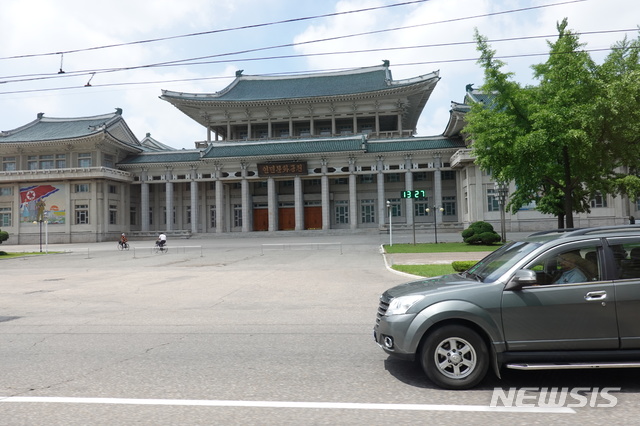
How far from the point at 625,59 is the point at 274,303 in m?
16.0

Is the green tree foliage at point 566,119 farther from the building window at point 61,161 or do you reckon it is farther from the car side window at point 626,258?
the building window at point 61,161

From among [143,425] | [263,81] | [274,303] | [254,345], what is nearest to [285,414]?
[143,425]

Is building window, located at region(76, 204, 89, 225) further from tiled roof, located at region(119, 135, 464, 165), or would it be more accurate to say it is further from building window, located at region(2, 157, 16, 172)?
building window, located at region(2, 157, 16, 172)

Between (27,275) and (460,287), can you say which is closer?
(460,287)

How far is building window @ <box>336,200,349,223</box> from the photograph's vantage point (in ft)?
174

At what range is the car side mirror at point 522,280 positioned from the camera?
171 inches

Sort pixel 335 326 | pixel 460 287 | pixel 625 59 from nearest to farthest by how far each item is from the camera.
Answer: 1. pixel 460 287
2. pixel 335 326
3. pixel 625 59

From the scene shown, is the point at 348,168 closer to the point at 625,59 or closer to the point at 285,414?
the point at 625,59

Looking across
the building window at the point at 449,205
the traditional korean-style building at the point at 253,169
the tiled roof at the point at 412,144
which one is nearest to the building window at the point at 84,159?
the traditional korean-style building at the point at 253,169

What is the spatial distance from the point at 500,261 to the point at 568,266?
0.73 m

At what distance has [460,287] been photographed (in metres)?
4.67

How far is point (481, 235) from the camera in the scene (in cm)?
2905

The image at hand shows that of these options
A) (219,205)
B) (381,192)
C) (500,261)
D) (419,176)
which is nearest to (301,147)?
(381,192)

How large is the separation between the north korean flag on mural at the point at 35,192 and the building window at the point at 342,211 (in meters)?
31.8
